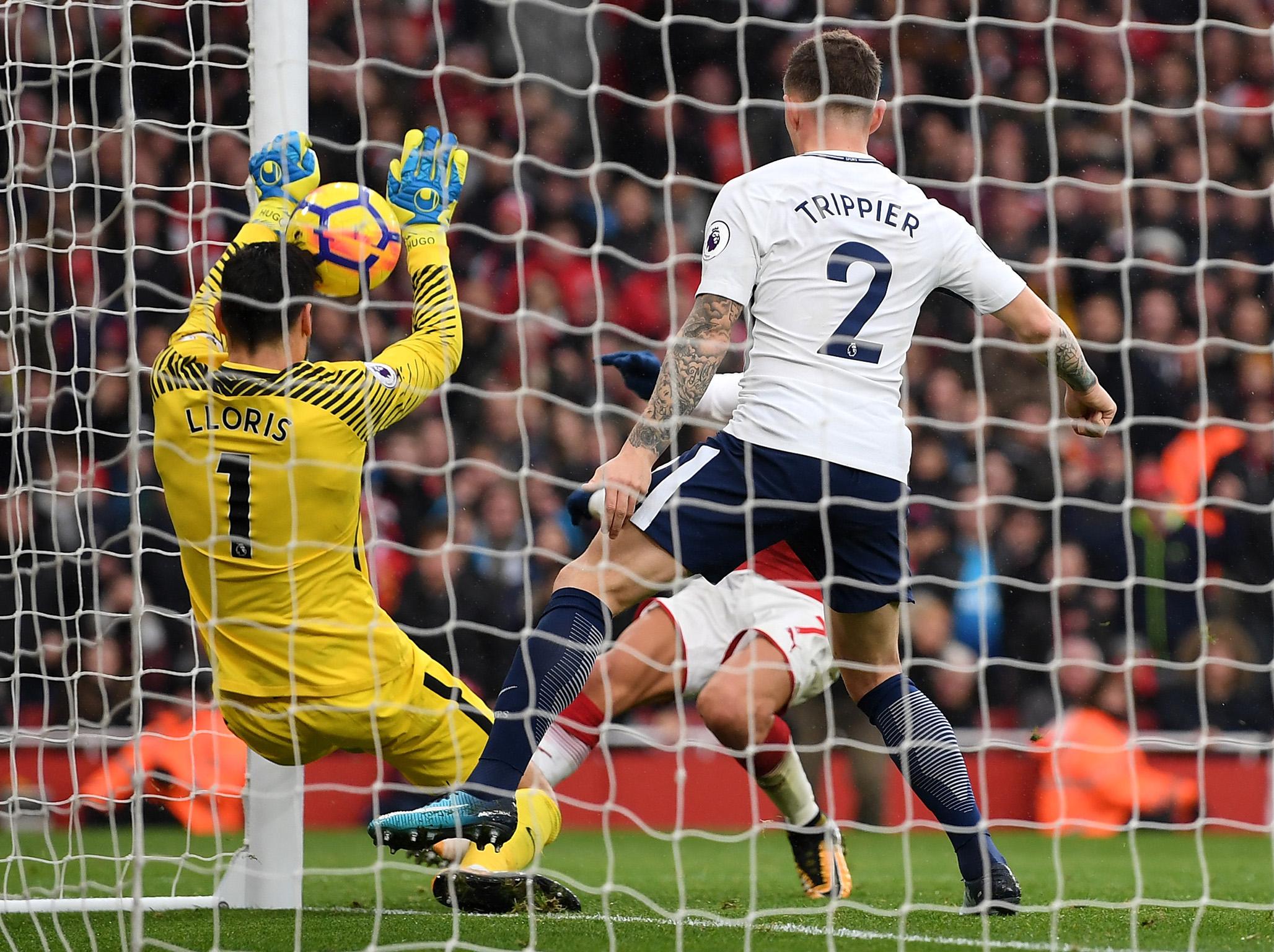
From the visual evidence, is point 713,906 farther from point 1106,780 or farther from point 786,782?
point 1106,780

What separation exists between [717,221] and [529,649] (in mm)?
1013

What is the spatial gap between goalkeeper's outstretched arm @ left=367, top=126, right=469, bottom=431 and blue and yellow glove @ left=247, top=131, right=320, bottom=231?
0.73ft

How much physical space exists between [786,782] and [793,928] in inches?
29.1

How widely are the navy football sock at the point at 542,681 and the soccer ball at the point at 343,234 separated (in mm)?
1077

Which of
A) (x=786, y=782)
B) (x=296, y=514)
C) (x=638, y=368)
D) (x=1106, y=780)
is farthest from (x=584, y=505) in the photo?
(x=1106, y=780)

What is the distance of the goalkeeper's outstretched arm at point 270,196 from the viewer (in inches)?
151

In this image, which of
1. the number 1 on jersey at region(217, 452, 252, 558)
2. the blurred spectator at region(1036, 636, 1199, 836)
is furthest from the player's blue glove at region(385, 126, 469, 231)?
the blurred spectator at region(1036, 636, 1199, 836)

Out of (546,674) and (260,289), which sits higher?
(260,289)

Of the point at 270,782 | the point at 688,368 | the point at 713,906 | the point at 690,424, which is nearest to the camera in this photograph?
the point at 688,368

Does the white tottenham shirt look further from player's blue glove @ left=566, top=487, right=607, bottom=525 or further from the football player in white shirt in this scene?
player's blue glove @ left=566, top=487, right=607, bottom=525

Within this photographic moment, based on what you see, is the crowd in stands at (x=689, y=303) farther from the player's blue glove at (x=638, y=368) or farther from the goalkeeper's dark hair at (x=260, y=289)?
the goalkeeper's dark hair at (x=260, y=289)

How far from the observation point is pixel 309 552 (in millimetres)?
3672

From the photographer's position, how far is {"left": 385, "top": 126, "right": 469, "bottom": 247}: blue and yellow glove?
3.82 m

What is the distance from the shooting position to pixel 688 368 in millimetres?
3184
